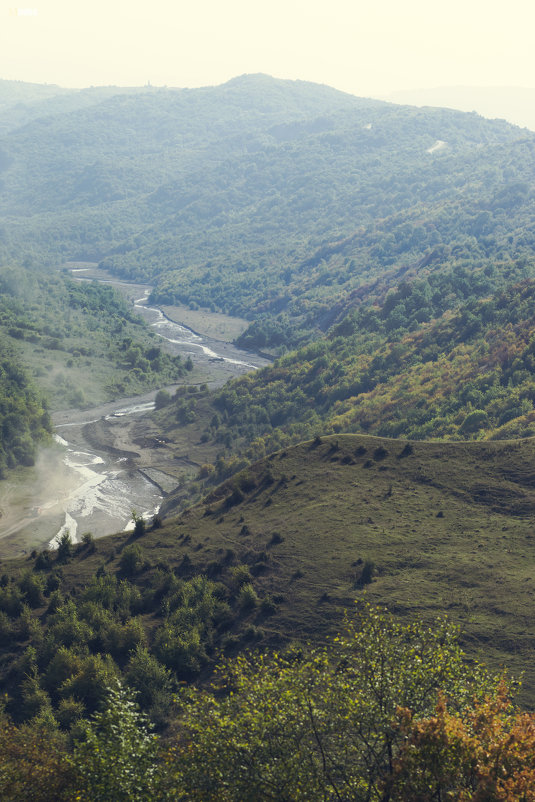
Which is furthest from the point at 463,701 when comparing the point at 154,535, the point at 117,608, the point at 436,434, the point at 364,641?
the point at 436,434

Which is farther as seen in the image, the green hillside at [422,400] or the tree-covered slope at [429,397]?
the green hillside at [422,400]

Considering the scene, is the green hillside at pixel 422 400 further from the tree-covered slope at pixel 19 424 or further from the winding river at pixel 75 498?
the tree-covered slope at pixel 19 424

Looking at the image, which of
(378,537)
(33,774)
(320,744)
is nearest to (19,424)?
(378,537)

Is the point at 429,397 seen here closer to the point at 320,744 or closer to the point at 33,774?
the point at 320,744

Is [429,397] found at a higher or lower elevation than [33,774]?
lower

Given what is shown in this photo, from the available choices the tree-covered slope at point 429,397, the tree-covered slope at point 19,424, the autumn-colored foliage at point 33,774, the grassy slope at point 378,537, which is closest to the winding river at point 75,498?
the tree-covered slope at point 19,424

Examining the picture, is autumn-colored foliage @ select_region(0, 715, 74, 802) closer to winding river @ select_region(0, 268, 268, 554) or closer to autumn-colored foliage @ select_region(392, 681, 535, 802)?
autumn-colored foliage @ select_region(392, 681, 535, 802)

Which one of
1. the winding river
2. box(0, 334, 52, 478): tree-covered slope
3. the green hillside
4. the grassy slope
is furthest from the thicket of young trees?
box(0, 334, 52, 478): tree-covered slope

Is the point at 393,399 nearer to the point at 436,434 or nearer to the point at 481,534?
the point at 436,434

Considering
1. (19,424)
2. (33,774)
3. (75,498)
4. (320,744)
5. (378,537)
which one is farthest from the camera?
(19,424)
